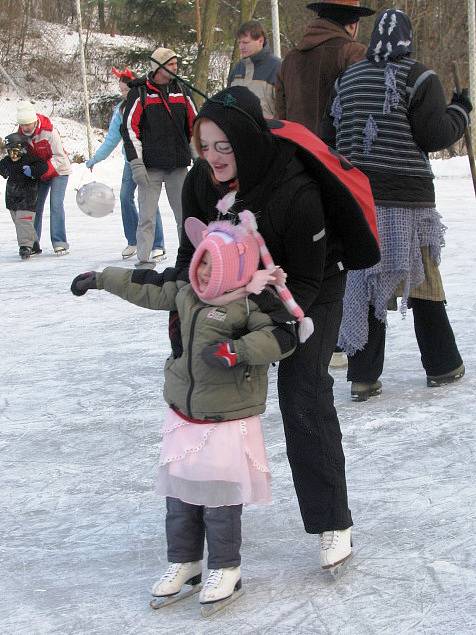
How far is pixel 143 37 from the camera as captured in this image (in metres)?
29.2

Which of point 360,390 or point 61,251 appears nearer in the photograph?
point 360,390

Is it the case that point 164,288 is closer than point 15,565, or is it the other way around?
point 164,288

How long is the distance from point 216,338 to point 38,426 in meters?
2.11

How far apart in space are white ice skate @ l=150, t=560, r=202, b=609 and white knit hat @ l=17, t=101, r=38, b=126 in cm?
676

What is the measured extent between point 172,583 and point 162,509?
68 cm

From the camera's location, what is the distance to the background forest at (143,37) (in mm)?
25812

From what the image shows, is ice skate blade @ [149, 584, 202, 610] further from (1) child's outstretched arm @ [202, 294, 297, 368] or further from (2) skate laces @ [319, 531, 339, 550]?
(1) child's outstretched arm @ [202, 294, 297, 368]

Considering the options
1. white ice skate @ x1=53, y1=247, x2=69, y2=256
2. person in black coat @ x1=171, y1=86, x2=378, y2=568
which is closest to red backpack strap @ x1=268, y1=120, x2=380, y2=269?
person in black coat @ x1=171, y1=86, x2=378, y2=568

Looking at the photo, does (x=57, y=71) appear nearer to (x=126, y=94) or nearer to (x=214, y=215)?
(x=126, y=94)

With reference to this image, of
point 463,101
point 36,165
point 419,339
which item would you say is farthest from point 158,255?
point 463,101

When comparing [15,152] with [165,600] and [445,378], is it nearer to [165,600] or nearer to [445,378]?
[445,378]

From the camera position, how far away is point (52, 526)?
322 centimetres

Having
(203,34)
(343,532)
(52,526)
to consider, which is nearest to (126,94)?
(52,526)

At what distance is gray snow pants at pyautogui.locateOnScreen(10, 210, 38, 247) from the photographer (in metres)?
9.17
